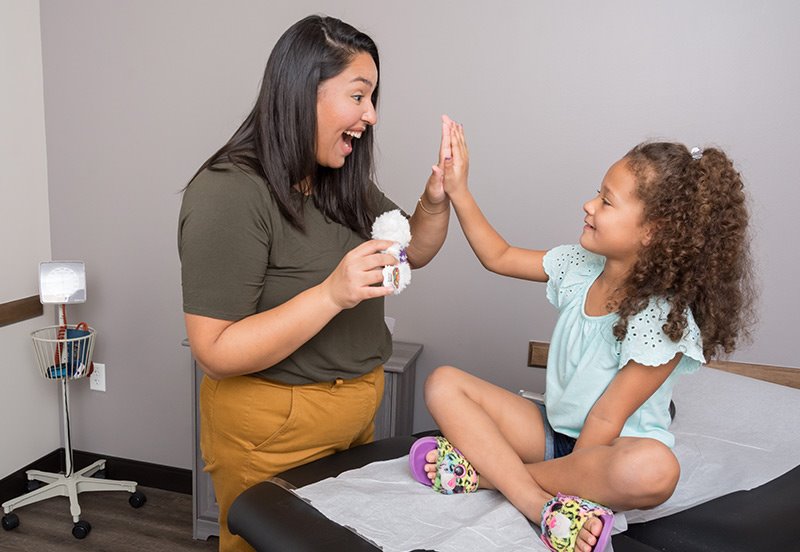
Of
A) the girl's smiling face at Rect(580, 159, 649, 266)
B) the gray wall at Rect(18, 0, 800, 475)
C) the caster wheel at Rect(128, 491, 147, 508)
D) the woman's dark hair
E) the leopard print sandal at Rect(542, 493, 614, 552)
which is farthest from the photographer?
the caster wheel at Rect(128, 491, 147, 508)

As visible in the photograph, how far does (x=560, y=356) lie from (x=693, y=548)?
0.47 m

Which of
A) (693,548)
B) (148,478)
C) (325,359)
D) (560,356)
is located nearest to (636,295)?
(560,356)

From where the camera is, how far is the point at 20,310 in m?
2.66

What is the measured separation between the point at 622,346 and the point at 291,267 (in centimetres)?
69

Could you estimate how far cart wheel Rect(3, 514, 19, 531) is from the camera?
98.2 inches

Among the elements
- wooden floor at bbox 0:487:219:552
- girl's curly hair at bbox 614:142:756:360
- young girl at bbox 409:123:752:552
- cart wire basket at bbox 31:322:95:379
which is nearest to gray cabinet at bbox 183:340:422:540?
wooden floor at bbox 0:487:219:552

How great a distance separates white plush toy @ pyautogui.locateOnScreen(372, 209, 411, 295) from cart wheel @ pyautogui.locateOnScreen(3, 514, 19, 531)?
1.97m

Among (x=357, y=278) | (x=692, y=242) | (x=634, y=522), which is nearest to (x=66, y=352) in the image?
(x=357, y=278)

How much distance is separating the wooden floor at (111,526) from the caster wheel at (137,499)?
0.02 metres

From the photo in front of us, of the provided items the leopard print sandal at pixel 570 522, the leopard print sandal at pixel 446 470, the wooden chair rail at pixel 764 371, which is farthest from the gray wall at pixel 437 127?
the leopard print sandal at pixel 570 522

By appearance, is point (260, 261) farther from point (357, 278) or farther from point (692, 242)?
point (692, 242)

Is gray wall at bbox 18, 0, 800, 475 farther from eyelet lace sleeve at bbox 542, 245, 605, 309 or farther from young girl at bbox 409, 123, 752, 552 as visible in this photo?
young girl at bbox 409, 123, 752, 552

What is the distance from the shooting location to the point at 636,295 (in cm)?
146

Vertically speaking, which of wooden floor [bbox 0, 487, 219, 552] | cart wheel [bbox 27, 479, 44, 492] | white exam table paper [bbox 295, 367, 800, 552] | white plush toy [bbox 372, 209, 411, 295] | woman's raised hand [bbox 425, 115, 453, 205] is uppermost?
woman's raised hand [bbox 425, 115, 453, 205]
